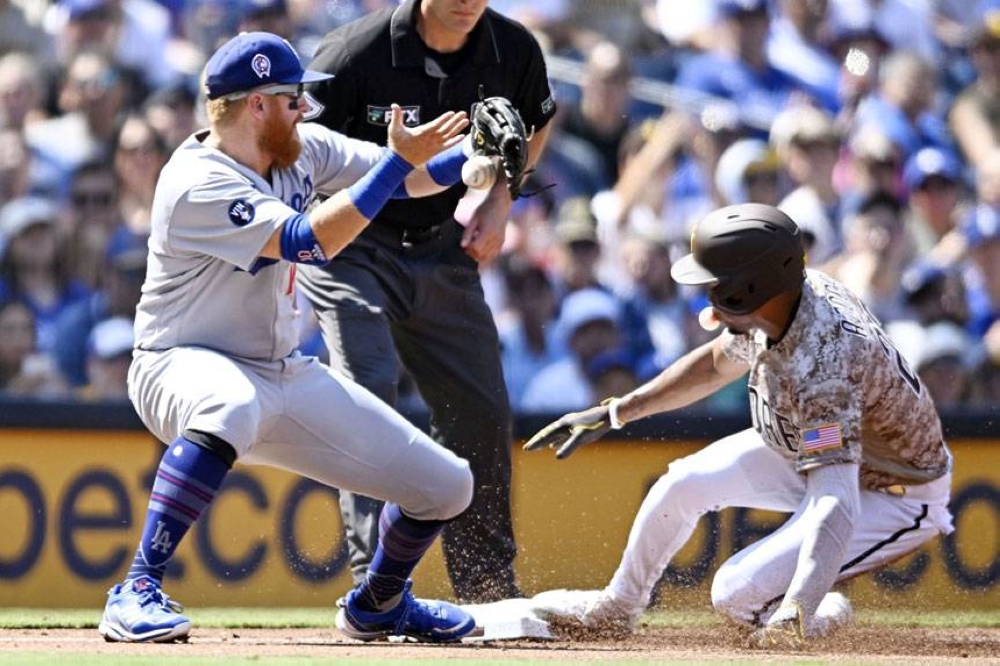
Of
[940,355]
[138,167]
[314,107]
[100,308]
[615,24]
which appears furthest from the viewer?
[615,24]

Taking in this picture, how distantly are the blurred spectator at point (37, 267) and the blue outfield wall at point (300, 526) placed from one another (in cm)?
173

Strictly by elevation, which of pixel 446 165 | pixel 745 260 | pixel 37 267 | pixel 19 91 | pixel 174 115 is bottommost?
pixel 37 267

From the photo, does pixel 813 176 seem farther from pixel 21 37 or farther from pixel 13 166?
pixel 21 37

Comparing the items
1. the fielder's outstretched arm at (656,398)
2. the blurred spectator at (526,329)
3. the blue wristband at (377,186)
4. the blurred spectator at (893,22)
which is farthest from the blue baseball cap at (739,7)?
the blue wristband at (377,186)

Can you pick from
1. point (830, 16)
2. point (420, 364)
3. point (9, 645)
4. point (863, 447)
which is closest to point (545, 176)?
point (830, 16)

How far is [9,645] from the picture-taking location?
5.01 meters

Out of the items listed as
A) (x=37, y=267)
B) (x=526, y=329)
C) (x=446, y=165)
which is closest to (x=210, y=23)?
(x=37, y=267)

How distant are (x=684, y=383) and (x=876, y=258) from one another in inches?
161

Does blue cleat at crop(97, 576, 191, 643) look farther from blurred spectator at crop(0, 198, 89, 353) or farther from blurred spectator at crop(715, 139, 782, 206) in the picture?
blurred spectator at crop(715, 139, 782, 206)

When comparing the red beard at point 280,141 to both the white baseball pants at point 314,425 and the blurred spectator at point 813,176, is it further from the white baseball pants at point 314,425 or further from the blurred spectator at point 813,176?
the blurred spectator at point 813,176

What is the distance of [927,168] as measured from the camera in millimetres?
9969

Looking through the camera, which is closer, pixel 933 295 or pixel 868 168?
pixel 933 295

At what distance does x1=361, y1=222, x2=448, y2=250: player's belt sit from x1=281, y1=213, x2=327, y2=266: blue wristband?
1470 millimetres

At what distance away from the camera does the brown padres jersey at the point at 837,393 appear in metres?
5.03
